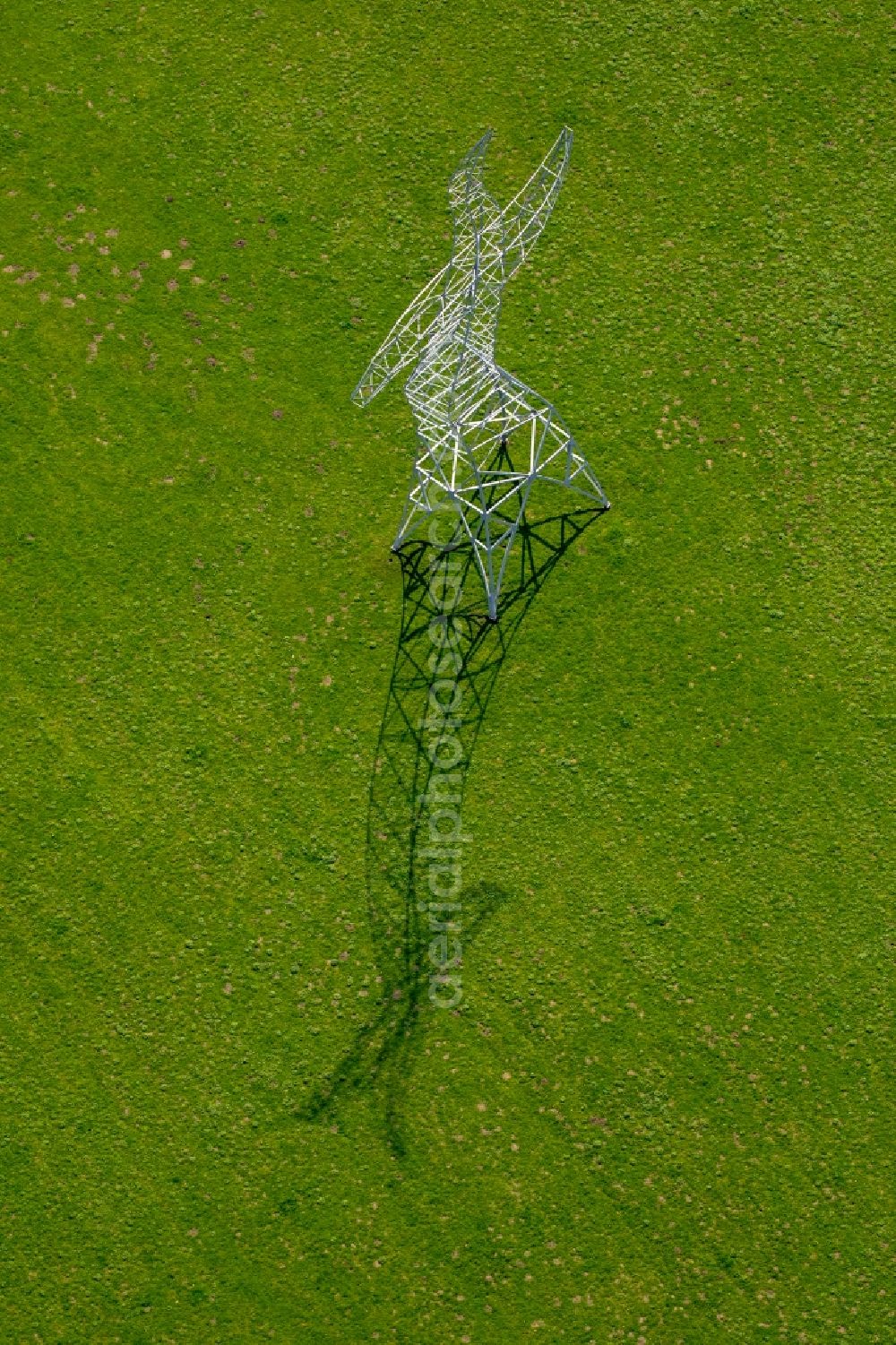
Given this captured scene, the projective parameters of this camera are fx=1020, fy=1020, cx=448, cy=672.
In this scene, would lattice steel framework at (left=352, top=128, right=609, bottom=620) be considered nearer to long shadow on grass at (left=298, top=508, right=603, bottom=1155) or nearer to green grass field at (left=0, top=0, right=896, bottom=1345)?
long shadow on grass at (left=298, top=508, right=603, bottom=1155)

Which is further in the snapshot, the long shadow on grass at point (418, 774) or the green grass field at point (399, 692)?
the long shadow on grass at point (418, 774)

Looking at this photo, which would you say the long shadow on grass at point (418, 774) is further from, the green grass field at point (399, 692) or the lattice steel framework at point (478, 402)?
the lattice steel framework at point (478, 402)

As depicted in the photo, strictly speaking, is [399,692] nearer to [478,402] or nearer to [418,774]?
[418,774]

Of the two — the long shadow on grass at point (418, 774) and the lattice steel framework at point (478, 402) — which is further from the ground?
the lattice steel framework at point (478, 402)

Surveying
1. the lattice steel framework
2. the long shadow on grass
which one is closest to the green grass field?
the long shadow on grass

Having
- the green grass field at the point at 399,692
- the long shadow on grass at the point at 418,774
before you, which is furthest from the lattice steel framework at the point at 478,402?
the green grass field at the point at 399,692

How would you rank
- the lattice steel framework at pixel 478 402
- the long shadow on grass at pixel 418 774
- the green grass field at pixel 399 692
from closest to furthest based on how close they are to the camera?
1. the lattice steel framework at pixel 478 402
2. the green grass field at pixel 399 692
3. the long shadow on grass at pixel 418 774

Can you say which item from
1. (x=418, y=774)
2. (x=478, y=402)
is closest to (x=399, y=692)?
(x=418, y=774)

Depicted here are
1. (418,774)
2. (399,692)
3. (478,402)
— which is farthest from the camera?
(399,692)

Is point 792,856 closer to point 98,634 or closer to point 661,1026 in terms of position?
point 661,1026
